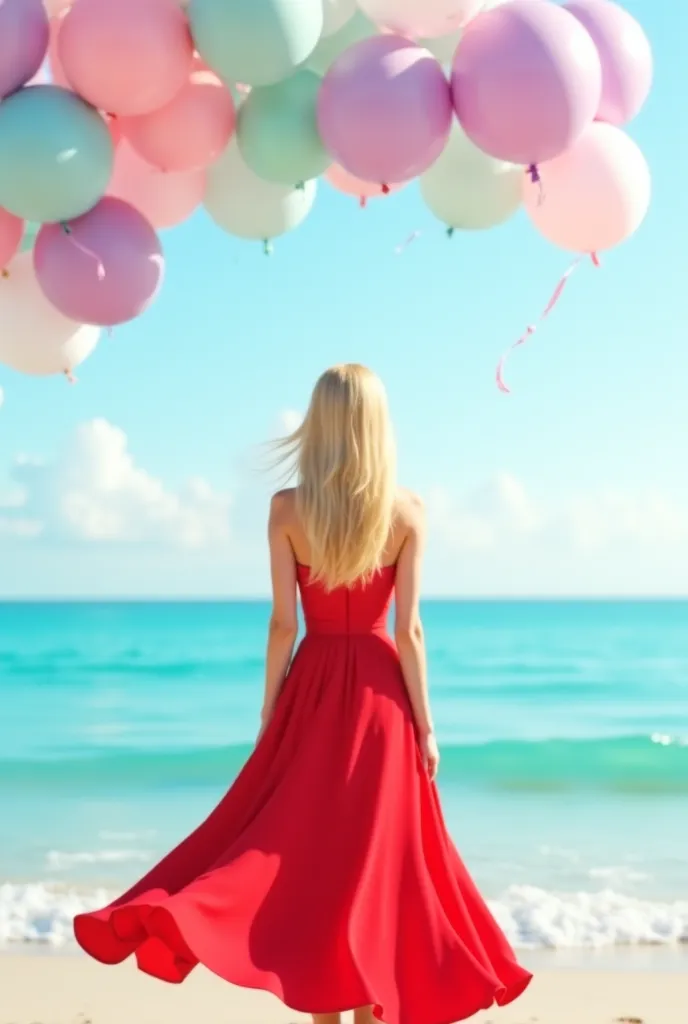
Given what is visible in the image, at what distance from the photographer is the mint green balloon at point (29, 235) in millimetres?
4281

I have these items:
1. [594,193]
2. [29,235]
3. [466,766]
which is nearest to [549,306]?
[594,193]

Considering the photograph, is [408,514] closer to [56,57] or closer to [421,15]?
[421,15]

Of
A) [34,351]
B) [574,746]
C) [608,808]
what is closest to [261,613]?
[574,746]

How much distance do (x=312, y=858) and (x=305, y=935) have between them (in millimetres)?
198

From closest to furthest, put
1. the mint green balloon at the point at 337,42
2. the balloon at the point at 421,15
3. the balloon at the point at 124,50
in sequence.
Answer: the balloon at the point at 124,50, the balloon at the point at 421,15, the mint green balloon at the point at 337,42

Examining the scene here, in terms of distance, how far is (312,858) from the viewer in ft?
11.2

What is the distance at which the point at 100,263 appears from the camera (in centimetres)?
378

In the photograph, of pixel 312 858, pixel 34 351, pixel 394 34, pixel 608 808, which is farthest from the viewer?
pixel 608 808

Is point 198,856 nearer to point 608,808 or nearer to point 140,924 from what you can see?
point 140,924

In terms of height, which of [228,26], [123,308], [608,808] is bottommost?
[608,808]

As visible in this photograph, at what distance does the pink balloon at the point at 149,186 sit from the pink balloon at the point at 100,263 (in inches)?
10.2

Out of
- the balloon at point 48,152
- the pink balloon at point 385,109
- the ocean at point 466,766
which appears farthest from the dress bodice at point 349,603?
the ocean at point 466,766

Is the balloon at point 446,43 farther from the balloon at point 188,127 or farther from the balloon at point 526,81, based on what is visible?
the balloon at point 188,127

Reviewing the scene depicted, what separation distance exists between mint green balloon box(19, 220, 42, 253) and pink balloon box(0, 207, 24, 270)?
0.23m
